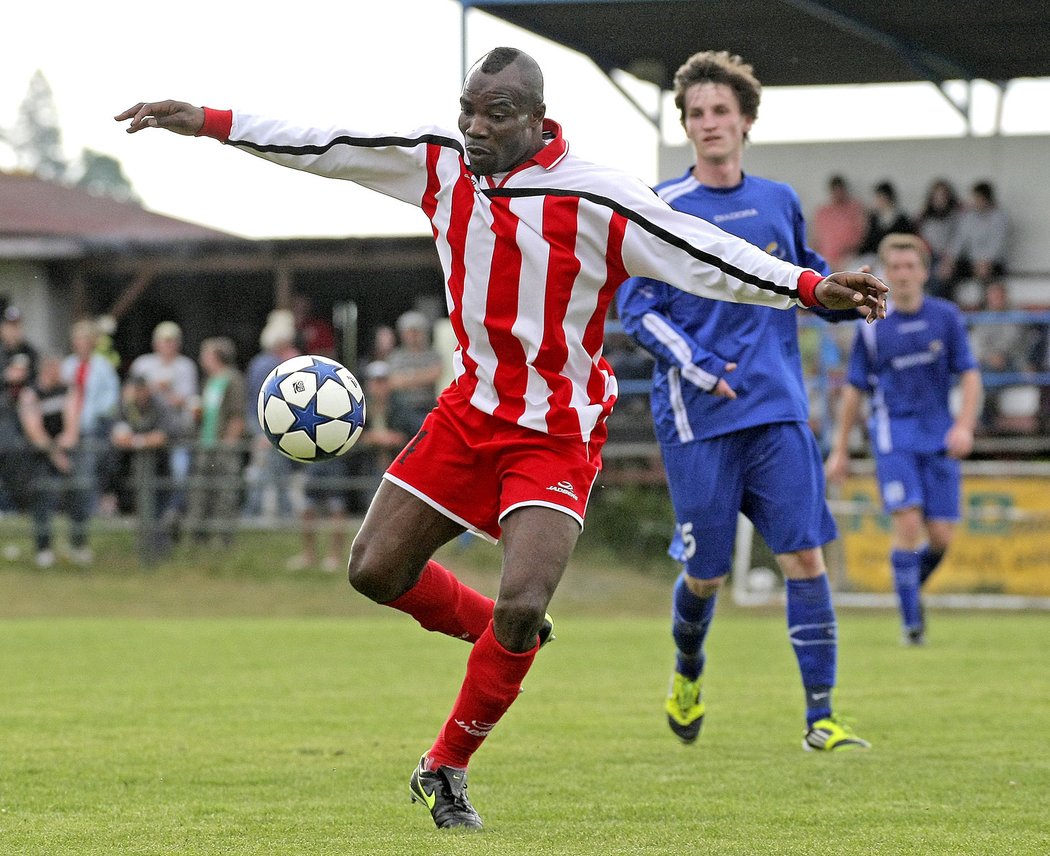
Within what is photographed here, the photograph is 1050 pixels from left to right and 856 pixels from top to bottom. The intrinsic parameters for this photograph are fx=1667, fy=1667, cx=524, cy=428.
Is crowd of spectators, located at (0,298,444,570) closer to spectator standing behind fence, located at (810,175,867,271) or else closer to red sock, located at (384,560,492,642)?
spectator standing behind fence, located at (810,175,867,271)

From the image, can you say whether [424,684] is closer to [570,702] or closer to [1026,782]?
[570,702]

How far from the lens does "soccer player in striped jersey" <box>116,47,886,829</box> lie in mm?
5039

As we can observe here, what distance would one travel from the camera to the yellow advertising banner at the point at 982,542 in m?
15.5

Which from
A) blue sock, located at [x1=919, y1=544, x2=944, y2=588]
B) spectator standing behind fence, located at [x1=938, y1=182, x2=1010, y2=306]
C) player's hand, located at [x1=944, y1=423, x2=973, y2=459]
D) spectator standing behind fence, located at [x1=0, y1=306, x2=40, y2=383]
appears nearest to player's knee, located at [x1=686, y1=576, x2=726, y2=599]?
player's hand, located at [x1=944, y1=423, x2=973, y2=459]

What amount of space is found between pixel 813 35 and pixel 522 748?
12.5 meters

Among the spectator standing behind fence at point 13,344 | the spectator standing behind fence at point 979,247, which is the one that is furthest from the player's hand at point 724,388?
the spectator standing behind fence at point 13,344

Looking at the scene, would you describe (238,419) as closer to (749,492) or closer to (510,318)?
(749,492)

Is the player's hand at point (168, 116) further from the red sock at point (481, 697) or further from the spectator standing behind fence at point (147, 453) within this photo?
the spectator standing behind fence at point (147, 453)

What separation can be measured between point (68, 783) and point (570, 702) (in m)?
3.18

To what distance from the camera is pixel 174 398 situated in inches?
712

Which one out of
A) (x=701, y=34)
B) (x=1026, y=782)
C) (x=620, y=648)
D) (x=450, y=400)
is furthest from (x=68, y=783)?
(x=701, y=34)

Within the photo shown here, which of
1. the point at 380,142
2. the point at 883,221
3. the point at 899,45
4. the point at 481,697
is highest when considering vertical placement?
the point at 899,45

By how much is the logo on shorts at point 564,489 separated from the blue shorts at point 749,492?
166cm

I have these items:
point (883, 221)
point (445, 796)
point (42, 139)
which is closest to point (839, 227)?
point (883, 221)
